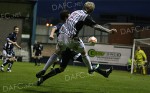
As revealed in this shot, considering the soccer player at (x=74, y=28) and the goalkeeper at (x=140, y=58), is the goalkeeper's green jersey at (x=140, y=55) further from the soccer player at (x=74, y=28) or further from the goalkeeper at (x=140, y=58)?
the soccer player at (x=74, y=28)

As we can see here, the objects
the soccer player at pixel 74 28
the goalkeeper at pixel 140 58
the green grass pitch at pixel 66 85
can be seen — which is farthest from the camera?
the goalkeeper at pixel 140 58

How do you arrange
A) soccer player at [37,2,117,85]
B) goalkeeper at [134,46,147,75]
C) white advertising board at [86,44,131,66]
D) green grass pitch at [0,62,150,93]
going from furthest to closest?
white advertising board at [86,44,131,66] < goalkeeper at [134,46,147,75] < soccer player at [37,2,117,85] < green grass pitch at [0,62,150,93]

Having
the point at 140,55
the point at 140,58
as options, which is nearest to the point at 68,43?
the point at 140,55

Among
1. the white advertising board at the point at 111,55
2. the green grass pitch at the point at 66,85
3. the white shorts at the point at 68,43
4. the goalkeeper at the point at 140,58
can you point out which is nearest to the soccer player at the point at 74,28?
the white shorts at the point at 68,43

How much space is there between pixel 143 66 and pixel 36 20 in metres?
20.3

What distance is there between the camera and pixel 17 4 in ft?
147

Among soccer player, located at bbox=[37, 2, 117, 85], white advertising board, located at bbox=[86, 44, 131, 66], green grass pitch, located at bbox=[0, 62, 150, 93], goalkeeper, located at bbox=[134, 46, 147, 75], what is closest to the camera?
green grass pitch, located at bbox=[0, 62, 150, 93]

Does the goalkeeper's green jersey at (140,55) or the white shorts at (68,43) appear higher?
the white shorts at (68,43)

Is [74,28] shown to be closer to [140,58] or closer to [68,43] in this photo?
[68,43]

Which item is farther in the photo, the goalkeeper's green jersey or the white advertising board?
the white advertising board

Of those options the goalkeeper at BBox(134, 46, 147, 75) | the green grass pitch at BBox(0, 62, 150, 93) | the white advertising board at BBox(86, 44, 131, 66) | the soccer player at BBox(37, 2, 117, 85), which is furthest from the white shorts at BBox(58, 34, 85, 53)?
the white advertising board at BBox(86, 44, 131, 66)

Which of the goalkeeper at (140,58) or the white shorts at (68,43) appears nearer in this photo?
the white shorts at (68,43)

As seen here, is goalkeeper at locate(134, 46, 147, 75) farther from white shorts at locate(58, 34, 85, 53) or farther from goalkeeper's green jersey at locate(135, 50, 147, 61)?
white shorts at locate(58, 34, 85, 53)

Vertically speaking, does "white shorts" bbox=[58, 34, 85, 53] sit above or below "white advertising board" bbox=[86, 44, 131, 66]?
above
